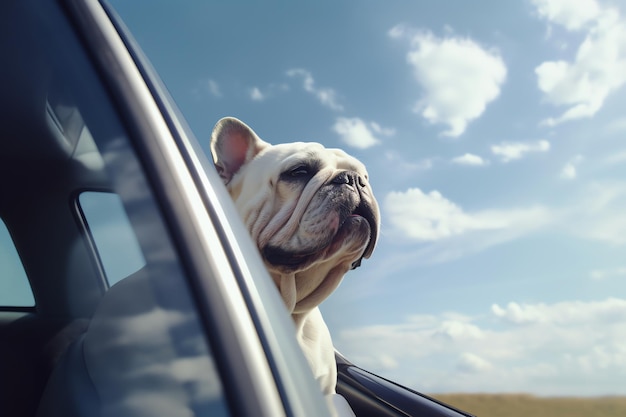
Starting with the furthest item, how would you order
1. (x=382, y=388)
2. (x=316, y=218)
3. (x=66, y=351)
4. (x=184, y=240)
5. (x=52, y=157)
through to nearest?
(x=382, y=388) → (x=316, y=218) → (x=52, y=157) → (x=66, y=351) → (x=184, y=240)

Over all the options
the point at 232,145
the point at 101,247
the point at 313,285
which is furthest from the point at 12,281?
the point at 232,145

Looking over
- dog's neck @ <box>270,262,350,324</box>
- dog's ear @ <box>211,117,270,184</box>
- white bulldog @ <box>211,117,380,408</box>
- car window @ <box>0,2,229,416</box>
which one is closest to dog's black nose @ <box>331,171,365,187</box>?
white bulldog @ <box>211,117,380,408</box>

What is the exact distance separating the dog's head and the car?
1.29 m

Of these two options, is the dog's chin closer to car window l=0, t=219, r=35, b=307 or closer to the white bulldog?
the white bulldog

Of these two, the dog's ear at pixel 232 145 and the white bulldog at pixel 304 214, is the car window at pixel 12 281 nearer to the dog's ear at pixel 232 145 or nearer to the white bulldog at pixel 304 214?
the white bulldog at pixel 304 214

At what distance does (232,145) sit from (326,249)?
30.4 inches

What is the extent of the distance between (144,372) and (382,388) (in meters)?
2.12

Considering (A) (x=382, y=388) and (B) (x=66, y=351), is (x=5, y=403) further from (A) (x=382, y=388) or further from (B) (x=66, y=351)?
(A) (x=382, y=388)

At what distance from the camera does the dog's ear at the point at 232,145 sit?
8.86 ft

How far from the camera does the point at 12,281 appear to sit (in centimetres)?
114

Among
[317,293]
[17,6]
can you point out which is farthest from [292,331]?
[317,293]

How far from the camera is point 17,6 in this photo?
93 centimetres

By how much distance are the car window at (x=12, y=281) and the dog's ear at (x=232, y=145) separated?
1523 millimetres

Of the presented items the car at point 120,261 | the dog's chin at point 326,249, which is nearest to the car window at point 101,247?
the car at point 120,261
